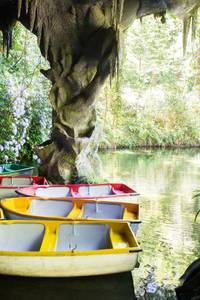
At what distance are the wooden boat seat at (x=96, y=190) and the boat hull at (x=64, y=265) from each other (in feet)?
12.5

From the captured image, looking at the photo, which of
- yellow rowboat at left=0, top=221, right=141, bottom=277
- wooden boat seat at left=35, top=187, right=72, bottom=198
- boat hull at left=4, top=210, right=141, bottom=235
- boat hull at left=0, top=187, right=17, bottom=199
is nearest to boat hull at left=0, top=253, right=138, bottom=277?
yellow rowboat at left=0, top=221, right=141, bottom=277

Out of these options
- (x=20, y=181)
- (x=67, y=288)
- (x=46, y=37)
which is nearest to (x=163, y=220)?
(x=20, y=181)

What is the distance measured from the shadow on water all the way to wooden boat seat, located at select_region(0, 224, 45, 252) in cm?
53

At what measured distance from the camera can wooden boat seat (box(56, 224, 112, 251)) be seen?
6.23m

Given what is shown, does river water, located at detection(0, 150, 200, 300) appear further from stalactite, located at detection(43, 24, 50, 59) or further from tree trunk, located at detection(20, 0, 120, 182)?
stalactite, located at detection(43, 24, 50, 59)

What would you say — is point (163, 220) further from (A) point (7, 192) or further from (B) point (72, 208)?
(A) point (7, 192)

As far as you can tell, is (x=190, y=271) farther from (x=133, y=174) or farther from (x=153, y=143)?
(x=153, y=143)

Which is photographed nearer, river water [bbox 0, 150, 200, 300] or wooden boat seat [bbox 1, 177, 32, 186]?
river water [bbox 0, 150, 200, 300]

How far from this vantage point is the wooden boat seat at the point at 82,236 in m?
6.23

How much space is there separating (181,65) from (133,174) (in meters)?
13.2

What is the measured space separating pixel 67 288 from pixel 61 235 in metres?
0.98

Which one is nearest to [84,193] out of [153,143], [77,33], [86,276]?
[86,276]

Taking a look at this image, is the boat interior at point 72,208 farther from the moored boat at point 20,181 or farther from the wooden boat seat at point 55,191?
the moored boat at point 20,181

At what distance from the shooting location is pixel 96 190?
9391 mm
